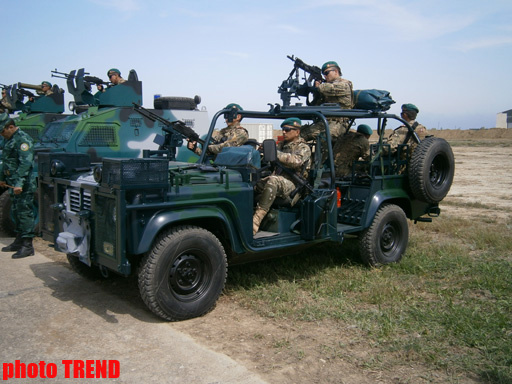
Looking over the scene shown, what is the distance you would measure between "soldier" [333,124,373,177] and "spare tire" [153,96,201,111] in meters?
4.09

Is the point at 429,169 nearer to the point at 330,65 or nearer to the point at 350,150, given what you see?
the point at 350,150

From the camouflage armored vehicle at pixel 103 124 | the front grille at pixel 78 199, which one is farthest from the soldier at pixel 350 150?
the front grille at pixel 78 199

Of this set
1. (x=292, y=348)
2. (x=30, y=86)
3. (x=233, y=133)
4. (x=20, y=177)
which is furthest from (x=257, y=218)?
(x=30, y=86)

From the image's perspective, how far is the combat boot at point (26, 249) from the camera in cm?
682

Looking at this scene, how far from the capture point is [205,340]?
4.15 meters

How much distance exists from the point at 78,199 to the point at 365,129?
3.78m

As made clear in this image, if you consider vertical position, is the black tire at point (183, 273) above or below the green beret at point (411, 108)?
below

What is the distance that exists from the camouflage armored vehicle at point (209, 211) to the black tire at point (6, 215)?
297cm

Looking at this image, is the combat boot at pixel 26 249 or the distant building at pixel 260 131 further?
the distant building at pixel 260 131

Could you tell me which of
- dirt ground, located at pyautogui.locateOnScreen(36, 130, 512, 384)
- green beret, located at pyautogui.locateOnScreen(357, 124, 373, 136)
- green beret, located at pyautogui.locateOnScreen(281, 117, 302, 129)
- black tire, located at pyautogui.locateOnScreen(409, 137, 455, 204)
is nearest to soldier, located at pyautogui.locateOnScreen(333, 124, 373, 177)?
green beret, located at pyautogui.locateOnScreen(357, 124, 373, 136)

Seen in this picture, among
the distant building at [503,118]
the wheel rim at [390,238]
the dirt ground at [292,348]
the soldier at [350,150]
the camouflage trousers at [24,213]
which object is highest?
the distant building at [503,118]

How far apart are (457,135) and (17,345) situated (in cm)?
4942

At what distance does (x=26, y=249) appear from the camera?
6891 millimetres

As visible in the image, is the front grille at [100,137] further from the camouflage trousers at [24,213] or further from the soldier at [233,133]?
the soldier at [233,133]
